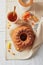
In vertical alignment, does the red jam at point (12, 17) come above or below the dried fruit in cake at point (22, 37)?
above

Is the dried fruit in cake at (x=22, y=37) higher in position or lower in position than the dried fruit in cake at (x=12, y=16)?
lower

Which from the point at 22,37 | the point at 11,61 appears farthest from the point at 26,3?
the point at 11,61

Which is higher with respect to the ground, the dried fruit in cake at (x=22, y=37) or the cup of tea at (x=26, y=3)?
the cup of tea at (x=26, y=3)

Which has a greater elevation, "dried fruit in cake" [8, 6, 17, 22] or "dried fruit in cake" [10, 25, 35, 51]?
"dried fruit in cake" [8, 6, 17, 22]

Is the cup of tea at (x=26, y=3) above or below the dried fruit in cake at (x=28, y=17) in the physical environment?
above

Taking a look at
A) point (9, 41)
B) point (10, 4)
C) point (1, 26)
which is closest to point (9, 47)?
point (9, 41)

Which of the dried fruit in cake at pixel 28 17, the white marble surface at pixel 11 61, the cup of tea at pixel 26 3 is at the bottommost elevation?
the white marble surface at pixel 11 61

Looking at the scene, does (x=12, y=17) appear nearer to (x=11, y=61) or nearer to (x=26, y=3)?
(x=26, y=3)

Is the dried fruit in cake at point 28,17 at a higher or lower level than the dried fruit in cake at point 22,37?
higher
